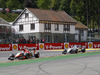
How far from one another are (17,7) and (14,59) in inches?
2564

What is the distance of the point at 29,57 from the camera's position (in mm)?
21062

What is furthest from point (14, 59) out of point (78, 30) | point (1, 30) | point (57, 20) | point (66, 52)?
point (78, 30)

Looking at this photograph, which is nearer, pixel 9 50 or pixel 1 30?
pixel 9 50

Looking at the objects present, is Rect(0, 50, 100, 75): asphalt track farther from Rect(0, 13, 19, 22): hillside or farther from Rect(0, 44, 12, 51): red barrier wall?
Rect(0, 13, 19, 22): hillside

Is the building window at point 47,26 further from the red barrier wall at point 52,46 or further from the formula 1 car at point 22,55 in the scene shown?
the formula 1 car at point 22,55

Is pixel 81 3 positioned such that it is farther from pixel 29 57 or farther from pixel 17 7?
pixel 29 57

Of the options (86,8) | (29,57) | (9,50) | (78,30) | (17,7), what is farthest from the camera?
(17,7)

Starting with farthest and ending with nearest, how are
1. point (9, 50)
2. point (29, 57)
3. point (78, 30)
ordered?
point (78, 30) → point (9, 50) → point (29, 57)

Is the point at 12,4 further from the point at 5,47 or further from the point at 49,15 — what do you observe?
the point at 5,47

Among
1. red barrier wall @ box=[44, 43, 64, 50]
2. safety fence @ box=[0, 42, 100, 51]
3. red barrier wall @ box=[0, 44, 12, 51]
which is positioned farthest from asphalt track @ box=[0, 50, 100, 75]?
red barrier wall @ box=[44, 43, 64, 50]

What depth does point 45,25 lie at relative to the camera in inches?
1975

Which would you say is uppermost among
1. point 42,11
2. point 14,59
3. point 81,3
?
point 81,3

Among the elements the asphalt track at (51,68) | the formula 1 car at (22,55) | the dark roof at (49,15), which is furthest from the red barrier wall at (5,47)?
the dark roof at (49,15)

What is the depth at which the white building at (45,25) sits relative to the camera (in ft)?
162
